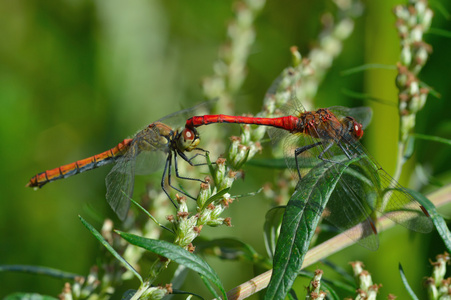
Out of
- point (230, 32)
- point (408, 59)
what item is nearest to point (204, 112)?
point (230, 32)

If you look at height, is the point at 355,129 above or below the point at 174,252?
above

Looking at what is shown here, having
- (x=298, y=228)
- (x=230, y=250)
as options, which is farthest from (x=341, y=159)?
(x=230, y=250)

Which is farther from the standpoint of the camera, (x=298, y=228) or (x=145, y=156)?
(x=145, y=156)

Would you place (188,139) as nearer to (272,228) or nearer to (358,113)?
(272,228)

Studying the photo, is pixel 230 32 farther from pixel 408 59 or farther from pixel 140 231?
pixel 140 231

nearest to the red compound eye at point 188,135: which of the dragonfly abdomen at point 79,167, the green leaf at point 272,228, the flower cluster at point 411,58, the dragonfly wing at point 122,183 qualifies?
the dragonfly wing at point 122,183

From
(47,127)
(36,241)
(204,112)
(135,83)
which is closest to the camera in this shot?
(204,112)
